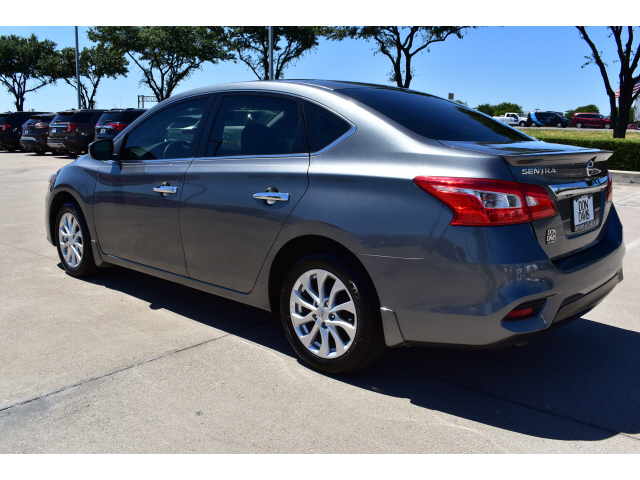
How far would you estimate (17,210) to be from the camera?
9547 mm

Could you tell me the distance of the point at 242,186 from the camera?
3.69 meters

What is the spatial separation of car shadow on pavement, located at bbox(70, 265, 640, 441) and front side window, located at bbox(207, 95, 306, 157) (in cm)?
129

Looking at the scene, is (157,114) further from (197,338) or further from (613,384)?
(613,384)

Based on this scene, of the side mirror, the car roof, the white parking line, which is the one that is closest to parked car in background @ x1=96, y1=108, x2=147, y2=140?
the side mirror

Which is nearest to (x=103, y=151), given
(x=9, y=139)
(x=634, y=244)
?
(x=634, y=244)

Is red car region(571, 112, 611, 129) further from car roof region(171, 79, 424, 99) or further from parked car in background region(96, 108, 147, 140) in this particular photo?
car roof region(171, 79, 424, 99)

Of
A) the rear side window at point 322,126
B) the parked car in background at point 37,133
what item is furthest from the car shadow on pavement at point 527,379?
the parked car in background at point 37,133

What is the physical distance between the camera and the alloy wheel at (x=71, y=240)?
5262mm

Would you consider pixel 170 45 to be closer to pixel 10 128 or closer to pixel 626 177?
pixel 10 128

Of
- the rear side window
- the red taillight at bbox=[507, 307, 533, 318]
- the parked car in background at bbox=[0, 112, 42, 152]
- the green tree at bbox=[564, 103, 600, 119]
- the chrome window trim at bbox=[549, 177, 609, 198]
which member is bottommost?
the red taillight at bbox=[507, 307, 533, 318]

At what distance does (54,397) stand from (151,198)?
5.40ft

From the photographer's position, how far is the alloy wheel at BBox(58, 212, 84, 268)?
526 cm

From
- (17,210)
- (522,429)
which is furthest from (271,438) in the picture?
(17,210)
